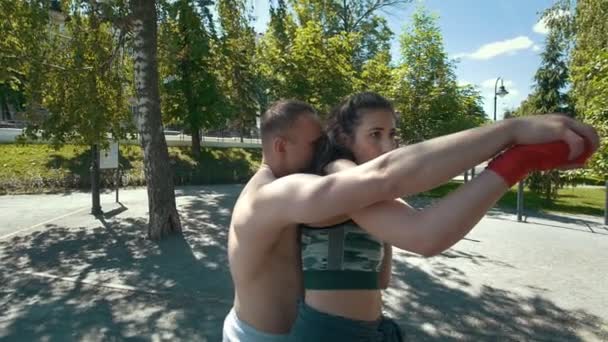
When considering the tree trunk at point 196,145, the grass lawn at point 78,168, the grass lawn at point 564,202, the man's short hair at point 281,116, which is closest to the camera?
the man's short hair at point 281,116

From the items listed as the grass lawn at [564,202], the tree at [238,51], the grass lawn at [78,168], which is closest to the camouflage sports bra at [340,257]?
the tree at [238,51]

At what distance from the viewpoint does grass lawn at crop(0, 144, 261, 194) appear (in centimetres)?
1554

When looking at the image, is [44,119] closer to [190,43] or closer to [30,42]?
[30,42]

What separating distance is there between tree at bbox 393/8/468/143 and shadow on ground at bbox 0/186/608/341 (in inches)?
423

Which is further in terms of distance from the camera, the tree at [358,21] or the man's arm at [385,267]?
the tree at [358,21]

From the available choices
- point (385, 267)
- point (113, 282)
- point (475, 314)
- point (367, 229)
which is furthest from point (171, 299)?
point (367, 229)

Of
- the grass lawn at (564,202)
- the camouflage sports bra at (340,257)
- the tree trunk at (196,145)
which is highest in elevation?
the tree trunk at (196,145)

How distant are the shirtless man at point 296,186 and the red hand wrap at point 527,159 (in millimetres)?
15

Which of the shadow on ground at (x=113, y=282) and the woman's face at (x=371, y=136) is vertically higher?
the woman's face at (x=371, y=136)

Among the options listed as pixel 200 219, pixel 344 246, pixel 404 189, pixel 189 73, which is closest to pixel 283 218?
pixel 344 246

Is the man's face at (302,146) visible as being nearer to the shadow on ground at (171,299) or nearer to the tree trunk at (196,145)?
the shadow on ground at (171,299)

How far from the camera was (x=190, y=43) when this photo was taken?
8.85 m

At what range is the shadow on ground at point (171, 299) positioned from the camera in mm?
4199

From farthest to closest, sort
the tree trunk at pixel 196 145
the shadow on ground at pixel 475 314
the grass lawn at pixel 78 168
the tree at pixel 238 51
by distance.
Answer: the tree trunk at pixel 196 145 → the grass lawn at pixel 78 168 → the tree at pixel 238 51 → the shadow on ground at pixel 475 314
